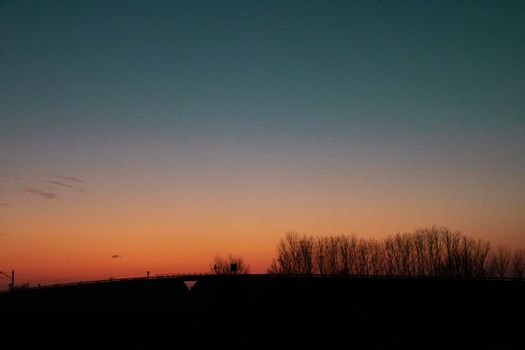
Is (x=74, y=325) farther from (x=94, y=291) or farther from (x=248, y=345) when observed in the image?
(x=94, y=291)

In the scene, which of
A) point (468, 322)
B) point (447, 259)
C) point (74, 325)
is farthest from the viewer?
point (447, 259)

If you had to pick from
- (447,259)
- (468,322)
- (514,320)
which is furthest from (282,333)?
(447,259)

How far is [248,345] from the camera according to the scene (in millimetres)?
23016

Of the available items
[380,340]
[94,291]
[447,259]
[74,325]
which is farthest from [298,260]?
[380,340]

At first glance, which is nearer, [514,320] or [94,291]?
[514,320]

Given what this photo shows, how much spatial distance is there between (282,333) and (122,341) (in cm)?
929

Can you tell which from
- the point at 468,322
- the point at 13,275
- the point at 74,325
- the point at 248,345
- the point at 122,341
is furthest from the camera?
the point at 13,275

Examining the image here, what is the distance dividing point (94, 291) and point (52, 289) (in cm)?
923

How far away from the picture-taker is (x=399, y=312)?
116 feet

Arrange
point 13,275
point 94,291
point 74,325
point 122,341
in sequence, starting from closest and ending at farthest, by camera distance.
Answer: point 122,341 → point 74,325 → point 94,291 → point 13,275

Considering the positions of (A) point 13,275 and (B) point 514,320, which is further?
(A) point 13,275

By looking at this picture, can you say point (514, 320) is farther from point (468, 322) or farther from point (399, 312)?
point (399, 312)

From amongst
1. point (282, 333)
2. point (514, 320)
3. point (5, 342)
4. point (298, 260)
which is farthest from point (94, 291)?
point (514, 320)

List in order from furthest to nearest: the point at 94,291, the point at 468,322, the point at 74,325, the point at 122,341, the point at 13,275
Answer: the point at 13,275
the point at 94,291
the point at 74,325
the point at 468,322
the point at 122,341
